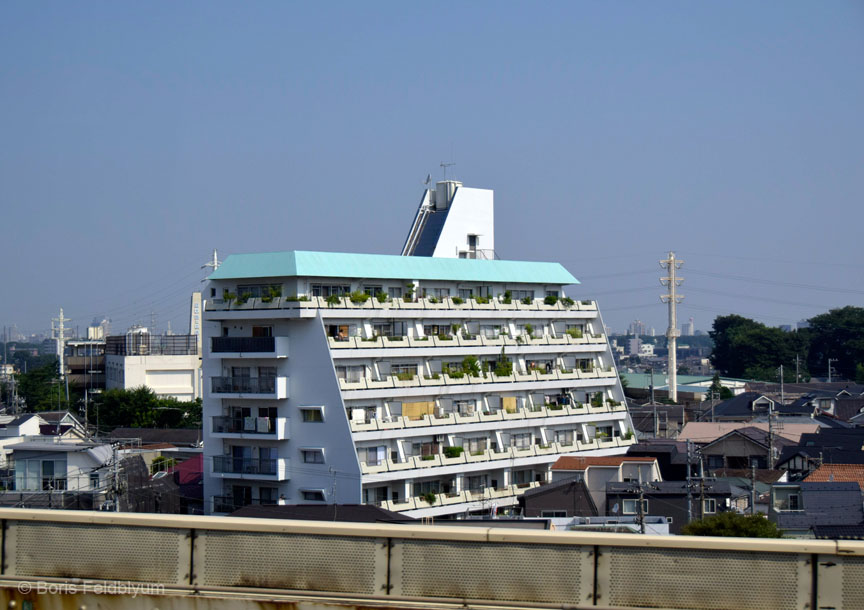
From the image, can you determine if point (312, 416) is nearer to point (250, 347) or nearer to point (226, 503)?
point (250, 347)

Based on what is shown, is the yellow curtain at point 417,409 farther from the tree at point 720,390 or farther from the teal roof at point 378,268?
the tree at point 720,390

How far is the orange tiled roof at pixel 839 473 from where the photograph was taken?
28.6 meters

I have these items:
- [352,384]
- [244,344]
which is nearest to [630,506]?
[352,384]

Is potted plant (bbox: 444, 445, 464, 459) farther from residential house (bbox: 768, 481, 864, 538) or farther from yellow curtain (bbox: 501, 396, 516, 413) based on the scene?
residential house (bbox: 768, 481, 864, 538)

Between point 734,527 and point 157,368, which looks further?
point 157,368

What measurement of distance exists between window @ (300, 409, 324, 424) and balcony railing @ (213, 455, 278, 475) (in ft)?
4.77

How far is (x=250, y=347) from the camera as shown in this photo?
1123 inches

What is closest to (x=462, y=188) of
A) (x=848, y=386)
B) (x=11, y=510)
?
(x=11, y=510)

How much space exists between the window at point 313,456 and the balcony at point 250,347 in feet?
8.92

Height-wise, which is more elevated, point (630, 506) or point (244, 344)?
point (244, 344)

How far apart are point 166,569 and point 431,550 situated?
1.98 metres

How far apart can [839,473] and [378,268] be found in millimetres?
14581

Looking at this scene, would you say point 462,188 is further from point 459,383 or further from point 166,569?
point 166,569

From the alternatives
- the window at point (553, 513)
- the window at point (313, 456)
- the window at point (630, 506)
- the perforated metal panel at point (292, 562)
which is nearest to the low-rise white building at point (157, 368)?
the window at point (313, 456)
